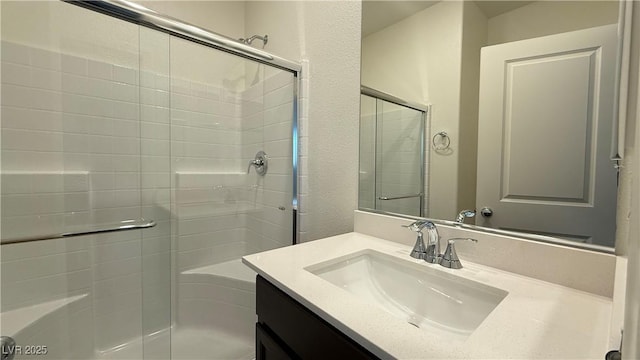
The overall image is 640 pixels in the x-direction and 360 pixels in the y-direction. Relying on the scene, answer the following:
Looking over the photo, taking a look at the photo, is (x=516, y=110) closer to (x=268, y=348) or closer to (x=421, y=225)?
(x=421, y=225)

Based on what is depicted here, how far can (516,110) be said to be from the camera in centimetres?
77

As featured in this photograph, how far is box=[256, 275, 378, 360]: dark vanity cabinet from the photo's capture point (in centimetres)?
52

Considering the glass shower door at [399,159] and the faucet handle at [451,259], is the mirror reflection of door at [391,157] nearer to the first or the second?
the glass shower door at [399,159]

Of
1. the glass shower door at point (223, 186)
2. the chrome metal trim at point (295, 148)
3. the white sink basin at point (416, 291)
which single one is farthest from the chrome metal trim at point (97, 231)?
the white sink basin at point (416, 291)

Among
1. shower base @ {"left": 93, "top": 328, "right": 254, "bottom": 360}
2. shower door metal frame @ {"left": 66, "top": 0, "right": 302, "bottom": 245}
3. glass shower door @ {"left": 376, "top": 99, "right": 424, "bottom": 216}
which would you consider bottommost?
shower base @ {"left": 93, "top": 328, "right": 254, "bottom": 360}

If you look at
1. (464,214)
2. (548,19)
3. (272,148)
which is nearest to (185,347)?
(272,148)

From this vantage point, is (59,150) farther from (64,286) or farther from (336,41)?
(336,41)

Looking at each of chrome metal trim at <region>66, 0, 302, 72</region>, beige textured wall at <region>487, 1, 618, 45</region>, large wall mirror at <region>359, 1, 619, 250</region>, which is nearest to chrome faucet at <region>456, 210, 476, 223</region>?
large wall mirror at <region>359, 1, 619, 250</region>

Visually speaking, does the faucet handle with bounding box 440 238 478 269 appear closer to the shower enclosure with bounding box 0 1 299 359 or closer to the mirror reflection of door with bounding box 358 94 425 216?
the mirror reflection of door with bounding box 358 94 425 216

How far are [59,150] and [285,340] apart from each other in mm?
1474

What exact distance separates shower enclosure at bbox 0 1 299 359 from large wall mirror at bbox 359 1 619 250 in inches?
26.1

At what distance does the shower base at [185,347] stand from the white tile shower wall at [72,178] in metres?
0.07

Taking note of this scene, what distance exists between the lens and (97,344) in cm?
132

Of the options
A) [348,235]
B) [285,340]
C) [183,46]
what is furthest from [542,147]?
[183,46]
